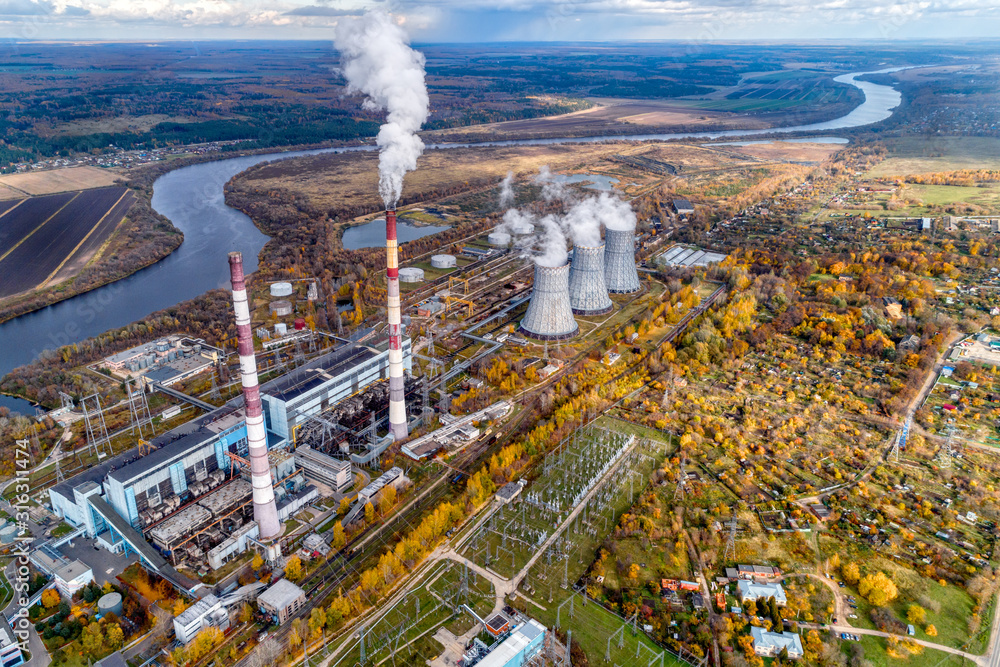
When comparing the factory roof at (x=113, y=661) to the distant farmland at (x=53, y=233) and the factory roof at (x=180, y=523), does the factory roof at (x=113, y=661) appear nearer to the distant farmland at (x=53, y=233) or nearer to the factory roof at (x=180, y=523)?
the factory roof at (x=180, y=523)

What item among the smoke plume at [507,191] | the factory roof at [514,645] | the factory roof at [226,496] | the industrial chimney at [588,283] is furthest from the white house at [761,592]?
the smoke plume at [507,191]

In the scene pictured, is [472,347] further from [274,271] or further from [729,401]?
[274,271]

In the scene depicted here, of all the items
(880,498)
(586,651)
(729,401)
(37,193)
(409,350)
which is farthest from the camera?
(37,193)

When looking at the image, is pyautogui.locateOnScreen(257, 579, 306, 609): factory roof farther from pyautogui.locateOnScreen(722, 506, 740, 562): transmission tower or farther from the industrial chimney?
the industrial chimney

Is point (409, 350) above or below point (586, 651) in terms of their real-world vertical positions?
above

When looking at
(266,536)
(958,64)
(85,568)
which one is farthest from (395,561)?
(958,64)

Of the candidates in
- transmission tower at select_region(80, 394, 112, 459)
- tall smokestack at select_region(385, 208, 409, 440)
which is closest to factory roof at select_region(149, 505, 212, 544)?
transmission tower at select_region(80, 394, 112, 459)

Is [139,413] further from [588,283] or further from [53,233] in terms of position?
[53,233]
